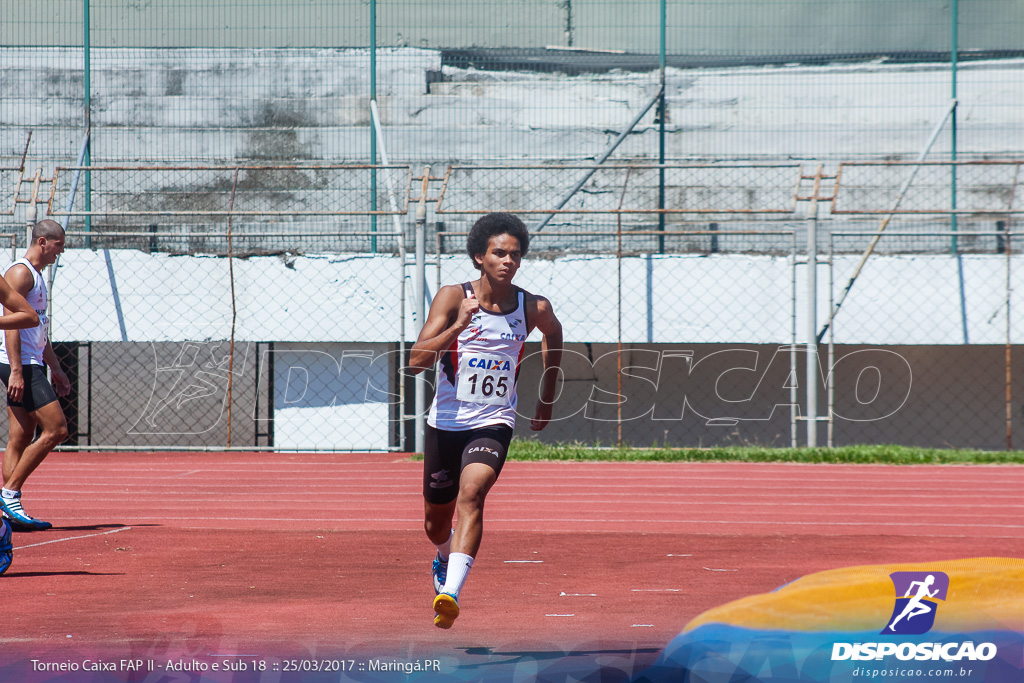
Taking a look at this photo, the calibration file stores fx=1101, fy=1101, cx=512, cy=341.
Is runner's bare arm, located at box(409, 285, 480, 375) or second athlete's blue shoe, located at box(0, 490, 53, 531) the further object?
second athlete's blue shoe, located at box(0, 490, 53, 531)

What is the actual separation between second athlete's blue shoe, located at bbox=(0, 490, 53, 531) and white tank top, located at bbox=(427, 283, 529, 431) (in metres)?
4.01

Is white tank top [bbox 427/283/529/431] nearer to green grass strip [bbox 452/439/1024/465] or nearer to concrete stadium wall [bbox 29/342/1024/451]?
green grass strip [bbox 452/439/1024/465]

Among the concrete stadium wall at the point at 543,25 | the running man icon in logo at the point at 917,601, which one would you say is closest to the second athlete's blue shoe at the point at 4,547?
the running man icon in logo at the point at 917,601

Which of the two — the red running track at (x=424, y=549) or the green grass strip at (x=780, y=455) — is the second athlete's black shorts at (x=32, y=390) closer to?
the red running track at (x=424, y=549)

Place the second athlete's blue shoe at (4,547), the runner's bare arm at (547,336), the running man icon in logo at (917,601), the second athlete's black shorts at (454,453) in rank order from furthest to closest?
the second athlete's blue shoe at (4,547) < the runner's bare arm at (547,336) < the second athlete's black shorts at (454,453) < the running man icon in logo at (917,601)

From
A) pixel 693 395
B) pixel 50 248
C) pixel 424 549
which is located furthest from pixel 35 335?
pixel 693 395

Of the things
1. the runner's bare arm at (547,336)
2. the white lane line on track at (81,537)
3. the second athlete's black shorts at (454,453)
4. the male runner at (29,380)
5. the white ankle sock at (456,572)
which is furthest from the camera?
the male runner at (29,380)

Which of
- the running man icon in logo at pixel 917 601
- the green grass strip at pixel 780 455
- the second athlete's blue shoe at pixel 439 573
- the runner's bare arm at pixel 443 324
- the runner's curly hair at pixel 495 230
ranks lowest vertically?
the green grass strip at pixel 780 455

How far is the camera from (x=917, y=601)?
12.0 ft

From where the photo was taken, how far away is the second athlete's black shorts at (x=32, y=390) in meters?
7.39

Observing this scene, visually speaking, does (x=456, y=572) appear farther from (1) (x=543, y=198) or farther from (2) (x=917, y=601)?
(1) (x=543, y=198)

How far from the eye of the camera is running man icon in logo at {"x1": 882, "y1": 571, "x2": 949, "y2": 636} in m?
3.58

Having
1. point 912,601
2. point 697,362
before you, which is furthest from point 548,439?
point 912,601

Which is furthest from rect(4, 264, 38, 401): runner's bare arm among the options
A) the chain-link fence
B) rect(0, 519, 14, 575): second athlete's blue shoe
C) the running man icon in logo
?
the chain-link fence
